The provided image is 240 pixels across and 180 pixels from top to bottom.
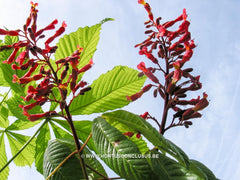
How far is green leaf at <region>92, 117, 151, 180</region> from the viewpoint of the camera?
1.11 meters

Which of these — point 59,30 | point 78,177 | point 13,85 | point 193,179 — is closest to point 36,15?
point 59,30

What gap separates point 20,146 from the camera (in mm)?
2750

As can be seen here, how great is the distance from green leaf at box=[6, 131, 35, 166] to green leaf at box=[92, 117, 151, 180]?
1619 mm

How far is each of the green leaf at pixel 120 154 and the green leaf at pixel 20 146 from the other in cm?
162

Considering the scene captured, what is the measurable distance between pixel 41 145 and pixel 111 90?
2.57 ft

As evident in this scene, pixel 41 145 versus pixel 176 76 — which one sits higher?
pixel 176 76

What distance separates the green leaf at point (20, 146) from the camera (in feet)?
8.78

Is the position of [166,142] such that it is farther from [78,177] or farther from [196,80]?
[196,80]

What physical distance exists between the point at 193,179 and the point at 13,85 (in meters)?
1.52

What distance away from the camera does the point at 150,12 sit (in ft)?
6.43

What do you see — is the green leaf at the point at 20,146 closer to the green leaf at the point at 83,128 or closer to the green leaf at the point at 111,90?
the green leaf at the point at 83,128

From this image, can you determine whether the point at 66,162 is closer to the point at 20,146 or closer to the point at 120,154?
the point at 120,154

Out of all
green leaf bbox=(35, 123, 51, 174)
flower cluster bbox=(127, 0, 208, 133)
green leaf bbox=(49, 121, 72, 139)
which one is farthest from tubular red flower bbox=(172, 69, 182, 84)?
green leaf bbox=(35, 123, 51, 174)

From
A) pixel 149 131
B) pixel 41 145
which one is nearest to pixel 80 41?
pixel 41 145
